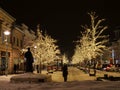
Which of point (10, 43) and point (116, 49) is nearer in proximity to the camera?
point (10, 43)

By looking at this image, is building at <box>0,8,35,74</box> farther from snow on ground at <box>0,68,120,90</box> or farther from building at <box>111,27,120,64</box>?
building at <box>111,27,120,64</box>

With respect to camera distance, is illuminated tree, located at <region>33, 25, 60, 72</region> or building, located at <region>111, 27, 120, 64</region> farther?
building, located at <region>111, 27, 120, 64</region>

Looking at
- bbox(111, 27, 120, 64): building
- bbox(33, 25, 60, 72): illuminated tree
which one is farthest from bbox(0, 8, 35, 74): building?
bbox(111, 27, 120, 64): building

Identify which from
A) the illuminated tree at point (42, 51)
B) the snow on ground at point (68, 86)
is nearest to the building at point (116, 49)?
the illuminated tree at point (42, 51)

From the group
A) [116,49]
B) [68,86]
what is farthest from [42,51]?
[116,49]

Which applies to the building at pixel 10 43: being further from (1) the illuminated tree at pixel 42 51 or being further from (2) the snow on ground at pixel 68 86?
(2) the snow on ground at pixel 68 86

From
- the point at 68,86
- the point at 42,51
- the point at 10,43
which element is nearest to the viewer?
the point at 68,86

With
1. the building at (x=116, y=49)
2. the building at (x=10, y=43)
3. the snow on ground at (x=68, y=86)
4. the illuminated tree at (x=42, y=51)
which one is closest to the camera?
the snow on ground at (x=68, y=86)

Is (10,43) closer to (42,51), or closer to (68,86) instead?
(42,51)

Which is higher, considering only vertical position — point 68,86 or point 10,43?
point 10,43

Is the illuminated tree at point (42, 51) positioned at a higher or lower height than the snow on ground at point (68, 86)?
higher

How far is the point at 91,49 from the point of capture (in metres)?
59.0

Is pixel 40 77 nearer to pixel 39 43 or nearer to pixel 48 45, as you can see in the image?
pixel 39 43

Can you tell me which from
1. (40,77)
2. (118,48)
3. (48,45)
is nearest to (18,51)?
(48,45)
